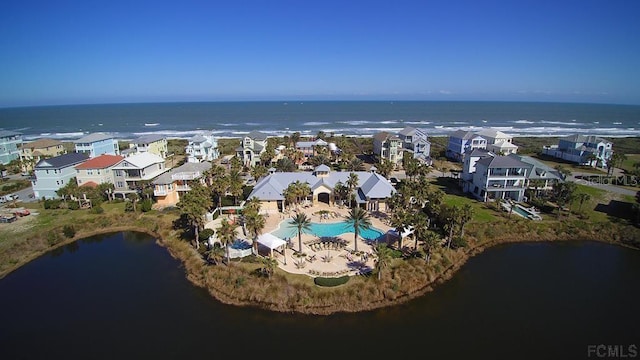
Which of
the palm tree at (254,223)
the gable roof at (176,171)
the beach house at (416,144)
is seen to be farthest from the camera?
the beach house at (416,144)

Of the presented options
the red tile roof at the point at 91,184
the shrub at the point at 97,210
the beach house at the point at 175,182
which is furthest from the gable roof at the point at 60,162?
the beach house at the point at 175,182

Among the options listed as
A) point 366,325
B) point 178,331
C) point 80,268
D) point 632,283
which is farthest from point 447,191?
point 80,268

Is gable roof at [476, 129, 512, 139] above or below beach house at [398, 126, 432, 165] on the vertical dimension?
above

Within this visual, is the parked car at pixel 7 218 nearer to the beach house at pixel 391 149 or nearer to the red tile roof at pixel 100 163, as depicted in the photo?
the red tile roof at pixel 100 163

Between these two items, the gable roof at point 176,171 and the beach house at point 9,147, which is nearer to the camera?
the gable roof at point 176,171

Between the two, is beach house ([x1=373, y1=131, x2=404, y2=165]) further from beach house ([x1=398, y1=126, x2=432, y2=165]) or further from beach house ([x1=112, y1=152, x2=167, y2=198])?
beach house ([x1=112, y1=152, x2=167, y2=198])

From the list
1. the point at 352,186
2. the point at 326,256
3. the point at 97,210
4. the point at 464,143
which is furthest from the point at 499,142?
the point at 97,210

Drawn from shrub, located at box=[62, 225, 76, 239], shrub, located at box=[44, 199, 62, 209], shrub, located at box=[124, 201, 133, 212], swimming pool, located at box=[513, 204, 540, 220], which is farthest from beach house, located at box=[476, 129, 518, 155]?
shrub, located at box=[44, 199, 62, 209]
